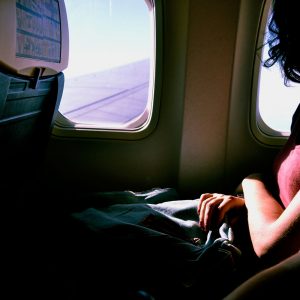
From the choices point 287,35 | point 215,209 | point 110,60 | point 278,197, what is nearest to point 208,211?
point 215,209

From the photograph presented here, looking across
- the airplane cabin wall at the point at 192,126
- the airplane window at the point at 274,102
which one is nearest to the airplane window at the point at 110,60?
the airplane cabin wall at the point at 192,126

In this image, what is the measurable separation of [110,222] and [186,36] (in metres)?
1.05

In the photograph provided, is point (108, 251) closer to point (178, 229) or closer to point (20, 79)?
point (178, 229)

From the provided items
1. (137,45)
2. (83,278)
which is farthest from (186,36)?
(83,278)

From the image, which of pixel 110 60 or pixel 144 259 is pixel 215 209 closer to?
pixel 144 259

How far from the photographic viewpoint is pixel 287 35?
1.11 meters

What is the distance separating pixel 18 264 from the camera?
1.24m

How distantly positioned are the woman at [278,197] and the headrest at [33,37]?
28.6 inches

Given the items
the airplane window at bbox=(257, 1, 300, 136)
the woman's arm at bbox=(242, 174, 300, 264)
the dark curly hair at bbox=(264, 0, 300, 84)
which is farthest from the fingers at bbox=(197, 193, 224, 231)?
the airplane window at bbox=(257, 1, 300, 136)

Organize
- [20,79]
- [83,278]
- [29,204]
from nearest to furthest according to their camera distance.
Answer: [20,79], [83,278], [29,204]

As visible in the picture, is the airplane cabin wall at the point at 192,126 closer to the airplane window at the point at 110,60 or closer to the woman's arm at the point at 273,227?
the airplane window at the point at 110,60

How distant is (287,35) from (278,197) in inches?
23.0

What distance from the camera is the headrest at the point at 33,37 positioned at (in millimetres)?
838

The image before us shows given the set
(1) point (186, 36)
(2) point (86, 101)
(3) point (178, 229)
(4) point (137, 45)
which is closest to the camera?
(3) point (178, 229)
